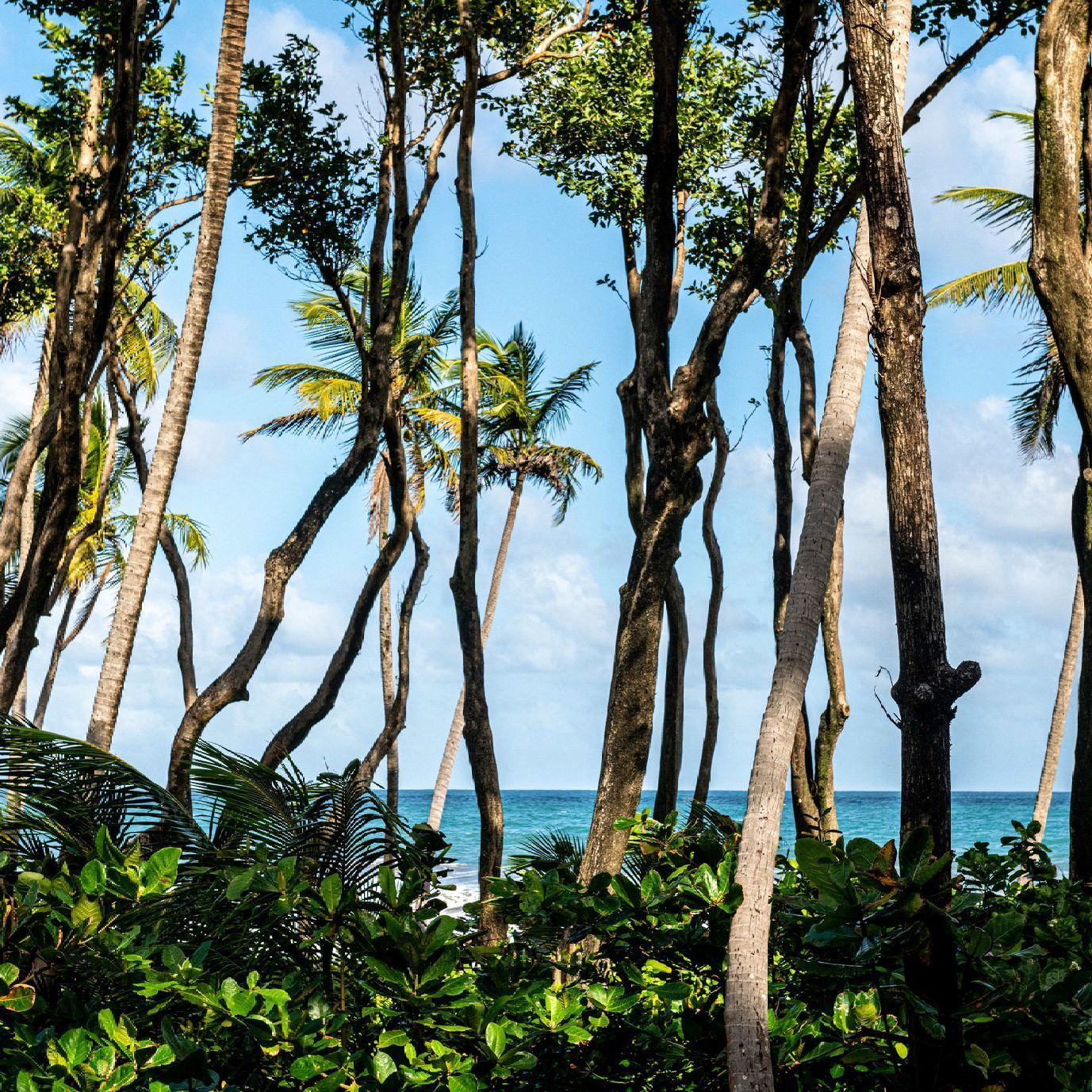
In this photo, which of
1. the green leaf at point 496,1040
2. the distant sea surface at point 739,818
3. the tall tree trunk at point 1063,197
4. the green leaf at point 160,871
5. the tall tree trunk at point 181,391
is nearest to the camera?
the green leaf at point 496,1040

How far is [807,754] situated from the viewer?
10023mm

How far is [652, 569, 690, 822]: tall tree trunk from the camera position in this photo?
35.8ft

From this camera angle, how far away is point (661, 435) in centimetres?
590

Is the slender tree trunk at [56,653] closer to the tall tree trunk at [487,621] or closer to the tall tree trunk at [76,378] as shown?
the tall tree trunk at [487,621]

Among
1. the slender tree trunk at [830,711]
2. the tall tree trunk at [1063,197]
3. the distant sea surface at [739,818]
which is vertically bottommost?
the distant sea surface at [739,818]

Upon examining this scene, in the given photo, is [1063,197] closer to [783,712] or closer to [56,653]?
[783,712]

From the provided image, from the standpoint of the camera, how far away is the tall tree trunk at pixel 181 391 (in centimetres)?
724

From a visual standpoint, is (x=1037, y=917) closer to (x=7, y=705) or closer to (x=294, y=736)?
(x=7, y=705)

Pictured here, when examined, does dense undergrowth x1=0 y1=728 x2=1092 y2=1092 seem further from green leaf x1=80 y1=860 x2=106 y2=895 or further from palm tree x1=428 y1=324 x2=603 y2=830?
palm tree x1=428 y1=324 x2=603 y2=830

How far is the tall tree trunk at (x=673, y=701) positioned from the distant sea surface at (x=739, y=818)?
2149 cm

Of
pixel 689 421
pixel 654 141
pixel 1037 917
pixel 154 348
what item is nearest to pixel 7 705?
pixel 689 421

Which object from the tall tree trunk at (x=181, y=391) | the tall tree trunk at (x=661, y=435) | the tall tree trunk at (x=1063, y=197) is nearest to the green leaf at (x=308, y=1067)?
the tall tree trunk at (x=661, y=435)

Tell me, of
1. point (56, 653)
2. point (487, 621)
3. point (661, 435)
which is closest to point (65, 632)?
point (56, 653)

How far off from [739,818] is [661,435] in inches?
1865
